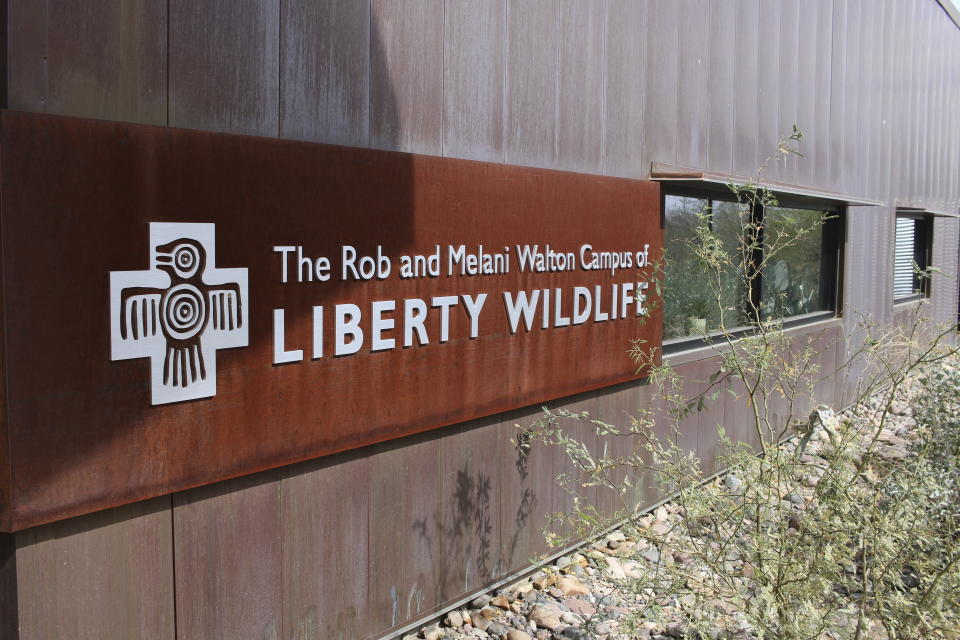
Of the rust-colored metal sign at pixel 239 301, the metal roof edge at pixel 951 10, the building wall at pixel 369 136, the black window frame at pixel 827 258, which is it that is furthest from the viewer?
the metal roof edge at pixel 951 10

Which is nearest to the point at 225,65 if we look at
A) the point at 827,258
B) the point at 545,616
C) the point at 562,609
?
the point at 545,616

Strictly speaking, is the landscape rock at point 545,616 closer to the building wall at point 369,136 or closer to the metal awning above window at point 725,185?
the building wall at point 369,136

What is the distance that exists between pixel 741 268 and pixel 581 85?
8.74ft

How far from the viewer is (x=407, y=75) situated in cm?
373

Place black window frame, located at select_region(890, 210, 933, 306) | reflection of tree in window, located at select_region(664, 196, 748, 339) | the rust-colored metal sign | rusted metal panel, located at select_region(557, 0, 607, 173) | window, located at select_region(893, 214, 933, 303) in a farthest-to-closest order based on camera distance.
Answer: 1. black window frame, located at select_region(890, 210, 933, 306)
2. window, located at select_region(893, 214, 933, 303)
3. reflection of tree in window, located at select_region(664, 196, 748, 339)
4. rusted metal panel, located at select_region(557, 0, 607, 173)
5. the rust-colored metal sign

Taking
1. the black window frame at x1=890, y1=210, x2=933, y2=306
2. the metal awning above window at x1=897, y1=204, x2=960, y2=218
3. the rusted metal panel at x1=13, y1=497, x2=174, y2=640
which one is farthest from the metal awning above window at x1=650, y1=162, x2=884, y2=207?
the black window frame at x1=890, y1=210, x2=933, y2=306

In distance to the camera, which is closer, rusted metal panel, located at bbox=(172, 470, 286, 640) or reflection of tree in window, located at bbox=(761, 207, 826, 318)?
rusted metal panel, located at bbox=(172, 470, 286, 640)

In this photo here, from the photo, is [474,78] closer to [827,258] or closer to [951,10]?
[827,258]

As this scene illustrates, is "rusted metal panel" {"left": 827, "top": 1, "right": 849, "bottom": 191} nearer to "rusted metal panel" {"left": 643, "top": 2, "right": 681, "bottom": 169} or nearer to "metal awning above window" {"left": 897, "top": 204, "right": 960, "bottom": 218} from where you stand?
"metal awning above window" {"left": 897, "top": 204, "right": 960, "bottom": 218}

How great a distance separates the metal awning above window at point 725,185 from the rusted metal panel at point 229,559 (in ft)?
7.75

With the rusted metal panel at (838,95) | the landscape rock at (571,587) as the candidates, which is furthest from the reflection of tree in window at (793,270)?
the landscape rock at (571,587)

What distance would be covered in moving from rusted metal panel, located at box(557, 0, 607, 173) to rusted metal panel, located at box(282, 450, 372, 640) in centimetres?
211

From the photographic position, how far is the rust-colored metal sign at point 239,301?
244 centimetres

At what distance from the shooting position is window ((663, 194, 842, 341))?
5629 mm
